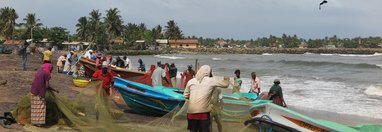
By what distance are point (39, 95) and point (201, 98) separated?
11.1ft

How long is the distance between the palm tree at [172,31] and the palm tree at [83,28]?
26.0 m

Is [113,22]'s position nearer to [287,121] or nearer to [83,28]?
[83,28]

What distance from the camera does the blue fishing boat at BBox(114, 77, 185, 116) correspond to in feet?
35.2

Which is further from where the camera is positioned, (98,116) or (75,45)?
(75,45)

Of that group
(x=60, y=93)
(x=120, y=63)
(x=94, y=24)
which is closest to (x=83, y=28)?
(x=94, y=24)

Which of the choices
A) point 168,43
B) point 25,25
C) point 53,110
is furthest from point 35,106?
point 168,43

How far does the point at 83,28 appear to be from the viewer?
101m

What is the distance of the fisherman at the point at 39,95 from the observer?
820 centimetres

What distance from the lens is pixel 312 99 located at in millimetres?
19297

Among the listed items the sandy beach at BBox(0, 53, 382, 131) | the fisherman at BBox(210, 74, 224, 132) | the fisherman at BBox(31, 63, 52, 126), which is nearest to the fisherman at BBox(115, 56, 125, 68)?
the sandy beach at BBox(0, 53, 382, 131)

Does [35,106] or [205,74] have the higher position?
[205,74]

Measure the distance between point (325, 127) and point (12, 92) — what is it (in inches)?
331

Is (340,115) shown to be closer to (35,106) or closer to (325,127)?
(325,127)

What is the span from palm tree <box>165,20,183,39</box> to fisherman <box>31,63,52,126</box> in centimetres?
11188
